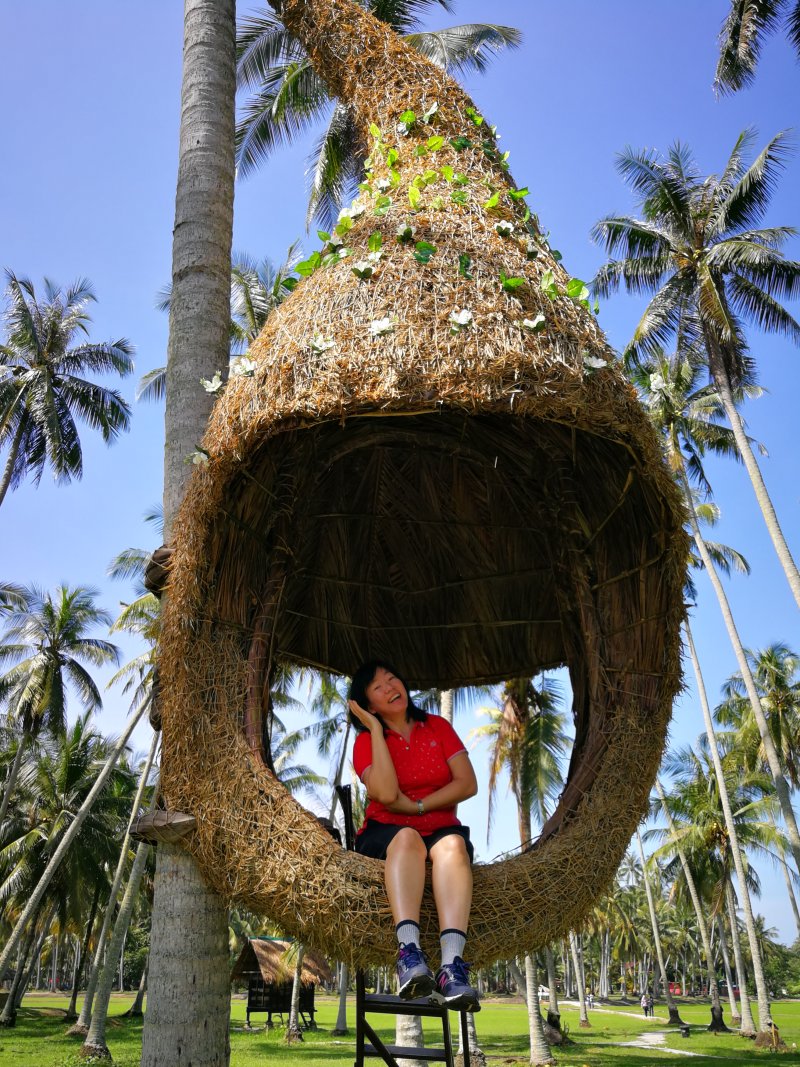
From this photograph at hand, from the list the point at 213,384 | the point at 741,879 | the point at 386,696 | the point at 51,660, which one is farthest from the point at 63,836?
the point at 213,384

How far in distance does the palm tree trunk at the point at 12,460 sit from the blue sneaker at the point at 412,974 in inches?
911

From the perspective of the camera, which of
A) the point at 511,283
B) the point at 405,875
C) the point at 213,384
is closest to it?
the point at 405,875

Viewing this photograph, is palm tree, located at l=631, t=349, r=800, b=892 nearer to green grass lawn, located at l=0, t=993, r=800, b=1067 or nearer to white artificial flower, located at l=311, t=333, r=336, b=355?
green grass lawn, located at l=0, t=993, r=800, b=1067

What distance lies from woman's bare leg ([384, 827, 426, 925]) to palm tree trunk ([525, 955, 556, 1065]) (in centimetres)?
1586

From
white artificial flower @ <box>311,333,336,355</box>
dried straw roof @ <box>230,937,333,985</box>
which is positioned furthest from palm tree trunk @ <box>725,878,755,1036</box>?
white artificial flower @ <box>311,333,336,355</box>

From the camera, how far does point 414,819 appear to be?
12.4 ft

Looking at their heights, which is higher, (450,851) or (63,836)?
(63,836)

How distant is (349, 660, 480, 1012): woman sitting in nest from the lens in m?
2.97

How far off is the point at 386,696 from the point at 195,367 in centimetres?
191

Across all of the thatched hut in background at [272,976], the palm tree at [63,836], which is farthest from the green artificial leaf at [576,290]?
the thatched hut in background at [272,976]

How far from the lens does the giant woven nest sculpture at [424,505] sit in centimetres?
338

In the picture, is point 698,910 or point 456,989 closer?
point 456,989

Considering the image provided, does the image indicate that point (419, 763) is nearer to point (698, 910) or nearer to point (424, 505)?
point (424, 505)

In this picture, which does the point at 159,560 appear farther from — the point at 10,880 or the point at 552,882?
the point at 10,880
